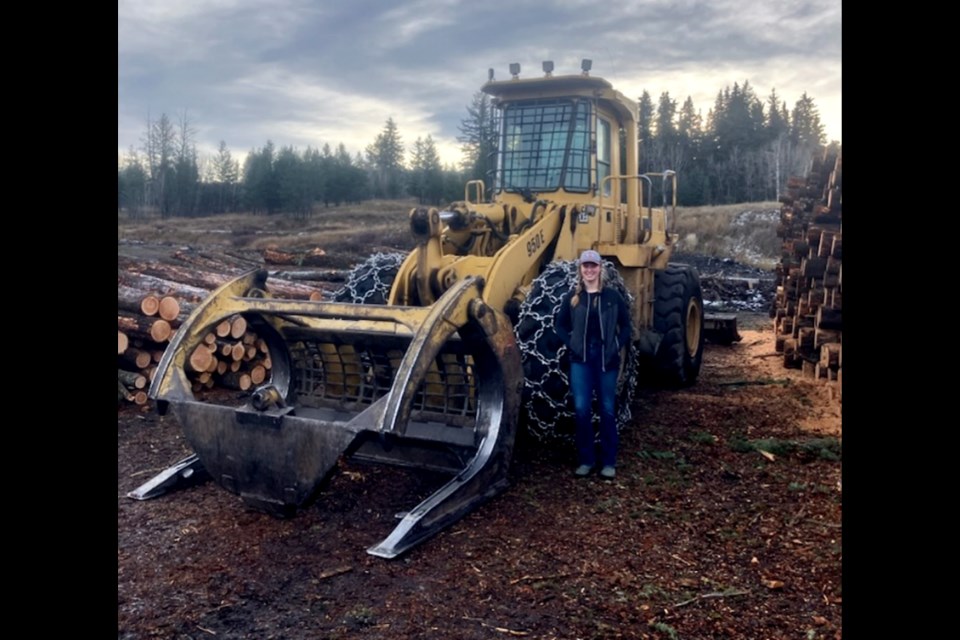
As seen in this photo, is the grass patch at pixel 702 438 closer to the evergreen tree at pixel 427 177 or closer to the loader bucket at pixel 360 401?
the loader bucket at pixel 360 401

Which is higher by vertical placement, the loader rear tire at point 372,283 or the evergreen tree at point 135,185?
the evergreen tree at point 135,185

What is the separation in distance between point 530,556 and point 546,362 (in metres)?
1.64

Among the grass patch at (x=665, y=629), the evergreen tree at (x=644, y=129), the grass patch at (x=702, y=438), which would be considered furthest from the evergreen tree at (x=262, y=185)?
the grass patch at (x=665, y=629)

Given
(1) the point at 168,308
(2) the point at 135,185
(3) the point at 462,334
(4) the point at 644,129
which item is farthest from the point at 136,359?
(2) the point at 135,185

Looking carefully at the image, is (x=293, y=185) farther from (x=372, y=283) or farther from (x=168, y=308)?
(x=372, y=283)

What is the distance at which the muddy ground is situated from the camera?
138 inches

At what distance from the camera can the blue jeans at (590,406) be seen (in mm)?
5328

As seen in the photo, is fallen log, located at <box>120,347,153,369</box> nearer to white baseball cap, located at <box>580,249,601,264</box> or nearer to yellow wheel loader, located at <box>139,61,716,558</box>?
yellow wheel loader, located at <box>139,61,716,558</box>

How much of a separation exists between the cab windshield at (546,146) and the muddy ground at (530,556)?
241 centimetres

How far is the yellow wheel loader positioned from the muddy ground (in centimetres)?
22

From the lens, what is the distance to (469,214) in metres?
6.50

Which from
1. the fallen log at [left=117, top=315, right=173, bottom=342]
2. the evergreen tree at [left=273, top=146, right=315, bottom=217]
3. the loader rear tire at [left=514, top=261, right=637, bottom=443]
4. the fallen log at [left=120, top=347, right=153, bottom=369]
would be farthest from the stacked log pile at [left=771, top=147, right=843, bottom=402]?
the evergreen tree at [left=273, top=146, right=315, bottom=217]
